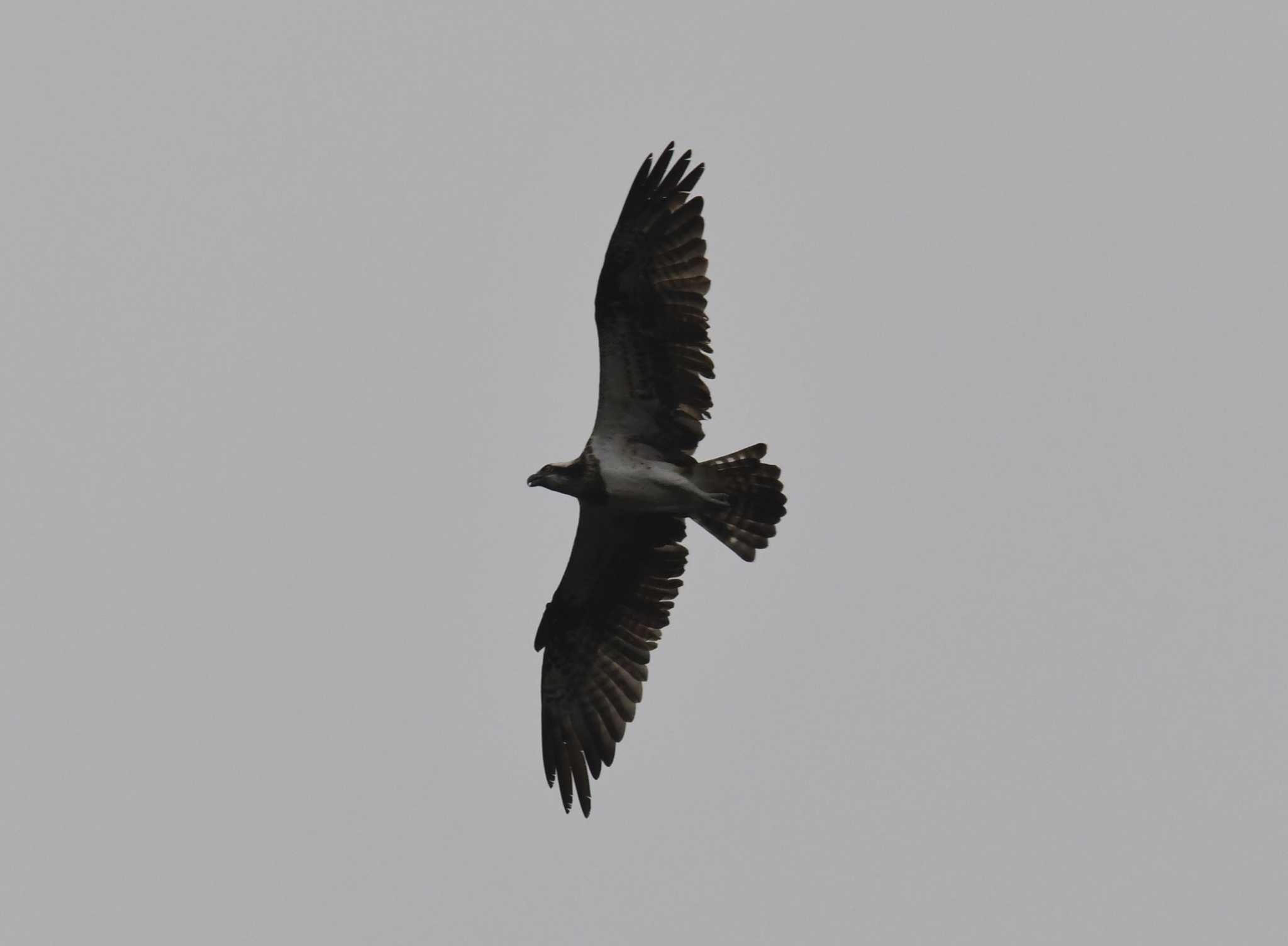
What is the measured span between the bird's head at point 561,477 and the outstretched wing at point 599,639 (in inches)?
31.2

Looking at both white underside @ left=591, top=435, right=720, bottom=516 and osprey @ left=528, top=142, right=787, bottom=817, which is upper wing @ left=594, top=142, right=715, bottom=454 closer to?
osprey @ left=528, top=142, right=787, bottom=817

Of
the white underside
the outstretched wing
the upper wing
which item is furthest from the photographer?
the outstretched wing

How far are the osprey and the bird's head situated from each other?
10mm

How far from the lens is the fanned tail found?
16.5m

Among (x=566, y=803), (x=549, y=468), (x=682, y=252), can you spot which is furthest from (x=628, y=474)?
(x=566, y=803)

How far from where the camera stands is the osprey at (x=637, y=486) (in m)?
15.9

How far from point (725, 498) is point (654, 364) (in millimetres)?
1351

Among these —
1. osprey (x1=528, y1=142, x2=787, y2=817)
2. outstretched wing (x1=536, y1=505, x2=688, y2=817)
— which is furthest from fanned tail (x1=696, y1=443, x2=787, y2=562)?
outstretched wing (x1=536, y1=505, x2=688, y2=817)

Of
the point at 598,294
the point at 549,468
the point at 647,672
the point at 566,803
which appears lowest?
the point at 566,803

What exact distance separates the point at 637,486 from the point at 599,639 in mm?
1794

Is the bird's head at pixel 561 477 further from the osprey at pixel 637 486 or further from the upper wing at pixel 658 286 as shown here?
the upper wing at pixel 658 286

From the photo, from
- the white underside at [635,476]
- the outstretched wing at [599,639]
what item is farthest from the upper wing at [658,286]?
the outstretched wing at [599,639]

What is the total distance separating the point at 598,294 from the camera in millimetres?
15961

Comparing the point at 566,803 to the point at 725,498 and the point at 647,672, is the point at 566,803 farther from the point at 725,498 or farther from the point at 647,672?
the point at 725,498
